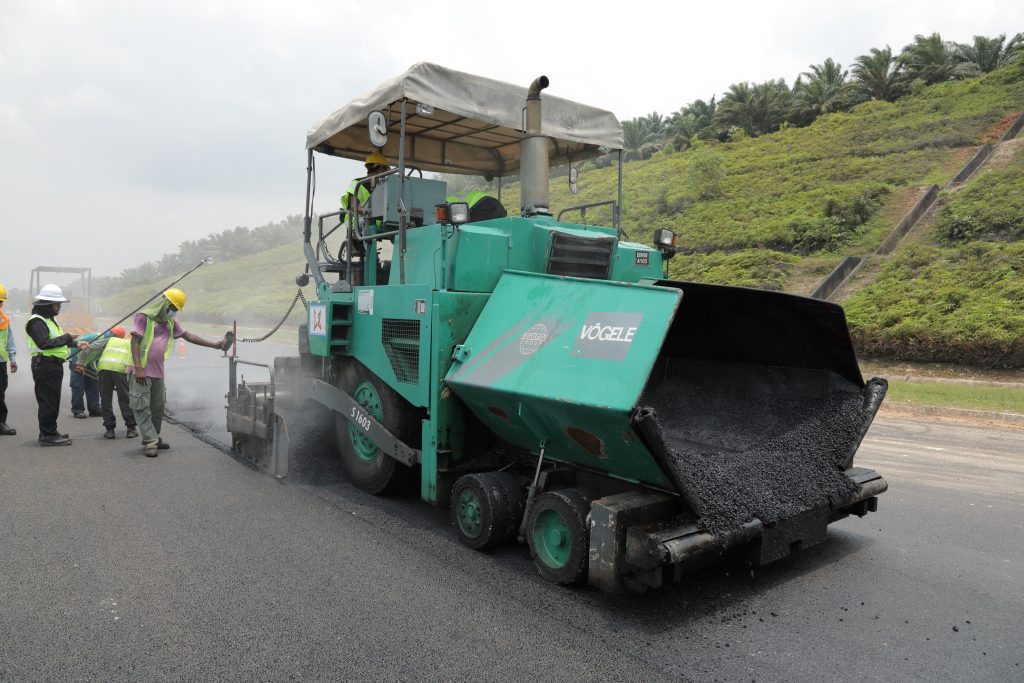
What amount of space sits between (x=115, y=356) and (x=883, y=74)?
30633mm

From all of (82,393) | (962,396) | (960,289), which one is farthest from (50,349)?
(960,289)

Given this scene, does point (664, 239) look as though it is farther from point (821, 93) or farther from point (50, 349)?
point (821, 93)

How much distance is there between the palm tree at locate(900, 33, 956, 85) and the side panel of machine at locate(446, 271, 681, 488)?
3076 centimetres

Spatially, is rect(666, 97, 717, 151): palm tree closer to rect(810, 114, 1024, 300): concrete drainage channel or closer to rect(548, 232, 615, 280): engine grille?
rect(810, 114, 1024, 300): concrete drainage channel

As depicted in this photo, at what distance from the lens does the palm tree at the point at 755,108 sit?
3088cm

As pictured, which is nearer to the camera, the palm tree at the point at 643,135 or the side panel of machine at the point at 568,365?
the side panel of machine at the point at 568,365

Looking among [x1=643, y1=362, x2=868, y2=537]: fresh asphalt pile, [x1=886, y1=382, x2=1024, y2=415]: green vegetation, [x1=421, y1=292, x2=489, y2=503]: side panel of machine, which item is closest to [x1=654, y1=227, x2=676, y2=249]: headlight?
[x1=643, y1=362, x2=868, y2=537]: fresh asphalt pile

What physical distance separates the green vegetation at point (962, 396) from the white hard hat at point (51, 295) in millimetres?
10889

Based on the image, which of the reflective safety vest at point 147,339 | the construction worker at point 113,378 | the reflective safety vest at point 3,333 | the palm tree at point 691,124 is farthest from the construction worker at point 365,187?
the palm tree at point 691,124

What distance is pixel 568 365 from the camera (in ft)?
11.5

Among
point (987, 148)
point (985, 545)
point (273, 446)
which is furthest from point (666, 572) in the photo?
point (987, 148)

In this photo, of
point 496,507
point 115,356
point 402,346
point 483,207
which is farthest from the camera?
point 115,356

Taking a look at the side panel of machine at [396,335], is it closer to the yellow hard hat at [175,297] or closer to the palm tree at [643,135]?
the yellow hard hat at [175,297]

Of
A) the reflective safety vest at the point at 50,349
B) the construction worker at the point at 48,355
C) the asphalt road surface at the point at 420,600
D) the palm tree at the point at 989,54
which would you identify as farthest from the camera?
the palm tree at the point at 989,54
